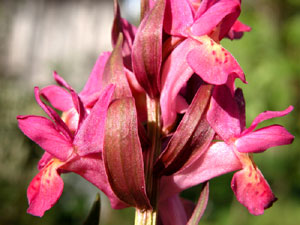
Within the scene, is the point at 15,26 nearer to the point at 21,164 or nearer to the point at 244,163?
the point at 21,164

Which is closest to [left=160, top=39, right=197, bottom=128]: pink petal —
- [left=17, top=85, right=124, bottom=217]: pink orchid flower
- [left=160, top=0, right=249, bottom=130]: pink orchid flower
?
[left=160, top=0, right=249, bottom=130]: pink orchid flower

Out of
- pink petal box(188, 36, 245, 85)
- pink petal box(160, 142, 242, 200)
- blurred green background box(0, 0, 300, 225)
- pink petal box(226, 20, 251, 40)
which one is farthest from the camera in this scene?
blurred green background box(0, 0, 300, 225)

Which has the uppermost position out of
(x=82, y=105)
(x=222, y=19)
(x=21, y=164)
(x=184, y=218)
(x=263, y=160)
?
(x=222, y=19)

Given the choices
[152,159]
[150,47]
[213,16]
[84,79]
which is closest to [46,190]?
[152,159]

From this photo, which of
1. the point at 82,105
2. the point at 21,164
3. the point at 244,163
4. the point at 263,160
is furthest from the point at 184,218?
the point at 263,160

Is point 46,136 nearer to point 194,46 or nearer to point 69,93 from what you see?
point 69,93

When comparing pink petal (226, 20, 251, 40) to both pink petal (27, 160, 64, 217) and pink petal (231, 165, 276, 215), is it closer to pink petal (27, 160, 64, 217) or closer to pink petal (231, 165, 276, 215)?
pink petal (231, 165, 276, 215)
